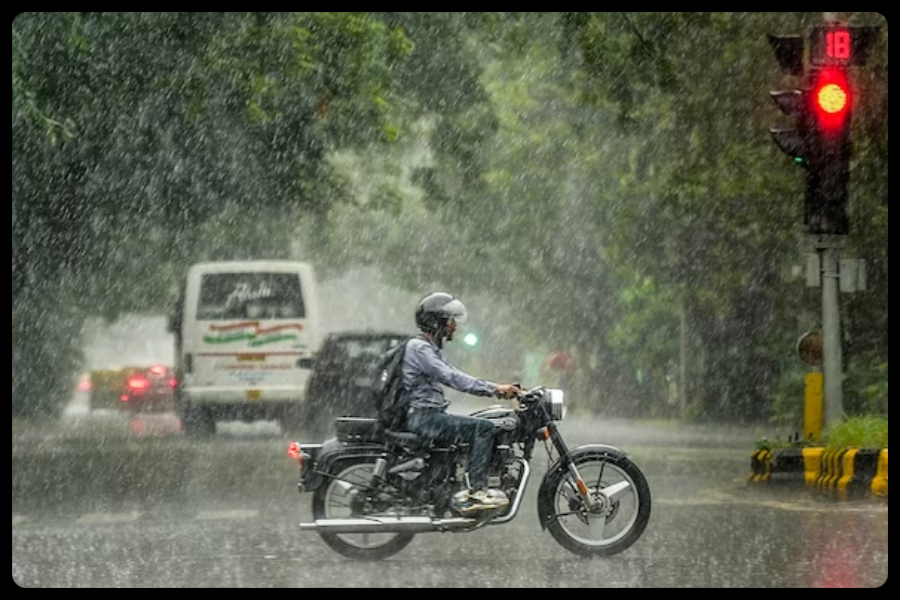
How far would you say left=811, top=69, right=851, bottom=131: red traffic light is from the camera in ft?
47.1

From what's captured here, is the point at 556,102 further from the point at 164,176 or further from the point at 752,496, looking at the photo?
the point at 752,496

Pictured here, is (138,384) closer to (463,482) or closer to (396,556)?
(396,556)

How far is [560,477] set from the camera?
10.6 meters

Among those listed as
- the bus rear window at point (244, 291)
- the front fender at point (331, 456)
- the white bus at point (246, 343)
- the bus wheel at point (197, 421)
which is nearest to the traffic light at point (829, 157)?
the front fender at point (331, 456)

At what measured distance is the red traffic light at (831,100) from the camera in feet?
47.1

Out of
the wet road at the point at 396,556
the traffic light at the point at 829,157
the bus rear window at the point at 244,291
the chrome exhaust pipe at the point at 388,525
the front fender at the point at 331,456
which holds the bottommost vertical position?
the wet road at the point at 396,556

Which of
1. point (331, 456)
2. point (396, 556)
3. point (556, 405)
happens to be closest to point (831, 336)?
point (396, 556)

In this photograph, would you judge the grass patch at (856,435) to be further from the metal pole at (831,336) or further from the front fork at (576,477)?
the front fork at (576,477)

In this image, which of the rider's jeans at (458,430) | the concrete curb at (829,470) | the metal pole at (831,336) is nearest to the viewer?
the rider's jeans at (458,430)

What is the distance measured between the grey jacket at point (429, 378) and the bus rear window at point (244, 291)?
69.2 feet

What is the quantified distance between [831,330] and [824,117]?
2.29 m

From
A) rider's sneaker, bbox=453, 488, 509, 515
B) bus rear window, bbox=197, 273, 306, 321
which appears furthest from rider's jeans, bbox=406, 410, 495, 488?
bus rear window, bbox=197, 273, 306, 321

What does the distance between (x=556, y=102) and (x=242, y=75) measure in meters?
22.0

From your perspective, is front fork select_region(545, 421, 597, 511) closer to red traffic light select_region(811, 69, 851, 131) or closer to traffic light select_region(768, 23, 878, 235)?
traffic light select_region(768, 23, 878, 235)
